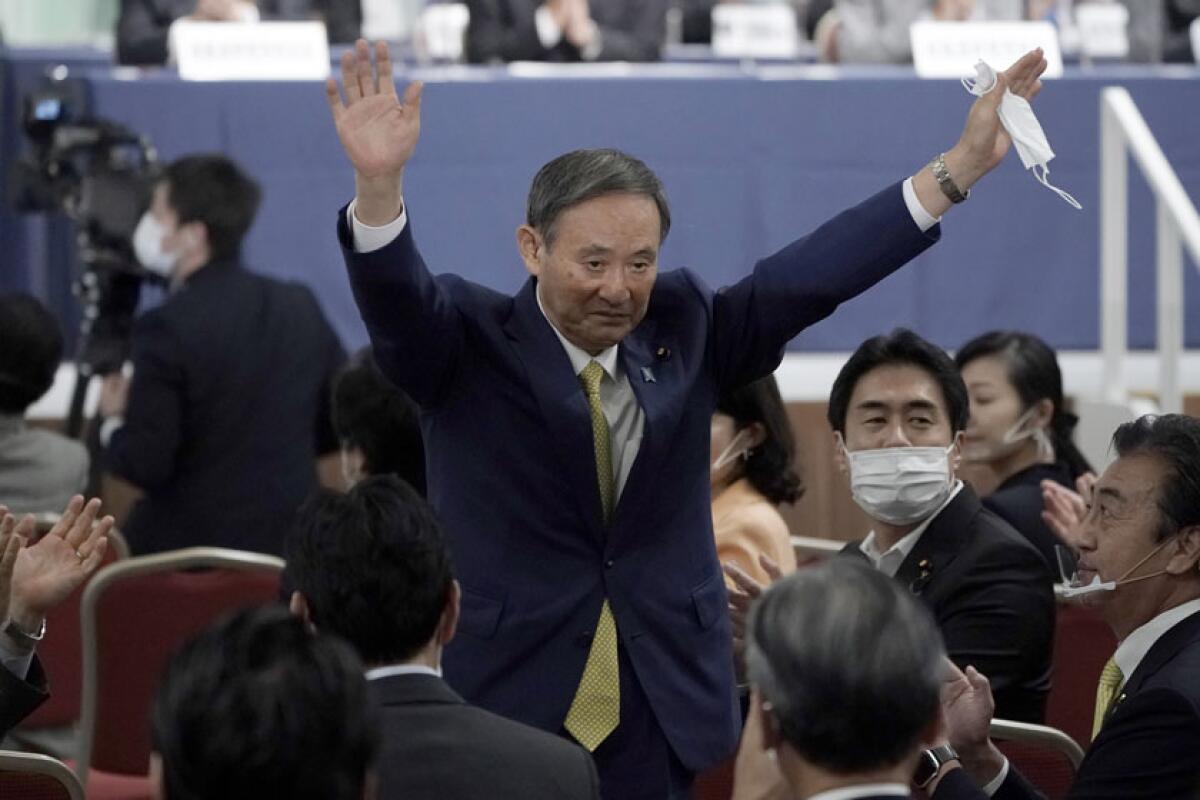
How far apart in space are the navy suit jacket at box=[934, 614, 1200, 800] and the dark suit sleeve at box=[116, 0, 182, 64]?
17.2ft

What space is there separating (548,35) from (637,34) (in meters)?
0.41

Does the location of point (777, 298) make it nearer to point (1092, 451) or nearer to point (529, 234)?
point (529, 234)

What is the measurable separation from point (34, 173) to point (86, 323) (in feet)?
1.61

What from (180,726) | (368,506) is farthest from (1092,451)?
(180,726)

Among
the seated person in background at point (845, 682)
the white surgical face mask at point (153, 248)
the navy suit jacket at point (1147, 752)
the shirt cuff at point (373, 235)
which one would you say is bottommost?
the navy suit jacket at point (1147, 752)

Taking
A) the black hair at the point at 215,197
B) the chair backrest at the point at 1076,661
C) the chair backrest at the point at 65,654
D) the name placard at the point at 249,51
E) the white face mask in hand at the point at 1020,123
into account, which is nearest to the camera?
the white face mask in hand at the point at 1020,123

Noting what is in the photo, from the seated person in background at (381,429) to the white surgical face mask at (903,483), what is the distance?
767mm

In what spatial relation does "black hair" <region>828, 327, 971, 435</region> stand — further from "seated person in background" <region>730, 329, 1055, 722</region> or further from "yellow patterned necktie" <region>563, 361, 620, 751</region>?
"yellow patterned necktie" <region>563, 361, 620, 751</region>

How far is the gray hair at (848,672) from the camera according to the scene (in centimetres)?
164

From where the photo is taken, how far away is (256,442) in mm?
4430

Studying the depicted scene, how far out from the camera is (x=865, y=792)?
165 centimetres

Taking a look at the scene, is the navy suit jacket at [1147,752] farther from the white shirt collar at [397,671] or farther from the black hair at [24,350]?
the black hair at [24,350]

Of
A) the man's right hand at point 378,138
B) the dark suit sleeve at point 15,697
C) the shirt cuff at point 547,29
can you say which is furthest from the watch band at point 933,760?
the shirt cuff at point 547,29

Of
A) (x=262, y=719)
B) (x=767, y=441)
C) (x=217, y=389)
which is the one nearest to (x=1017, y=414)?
(x=767, y=441)
